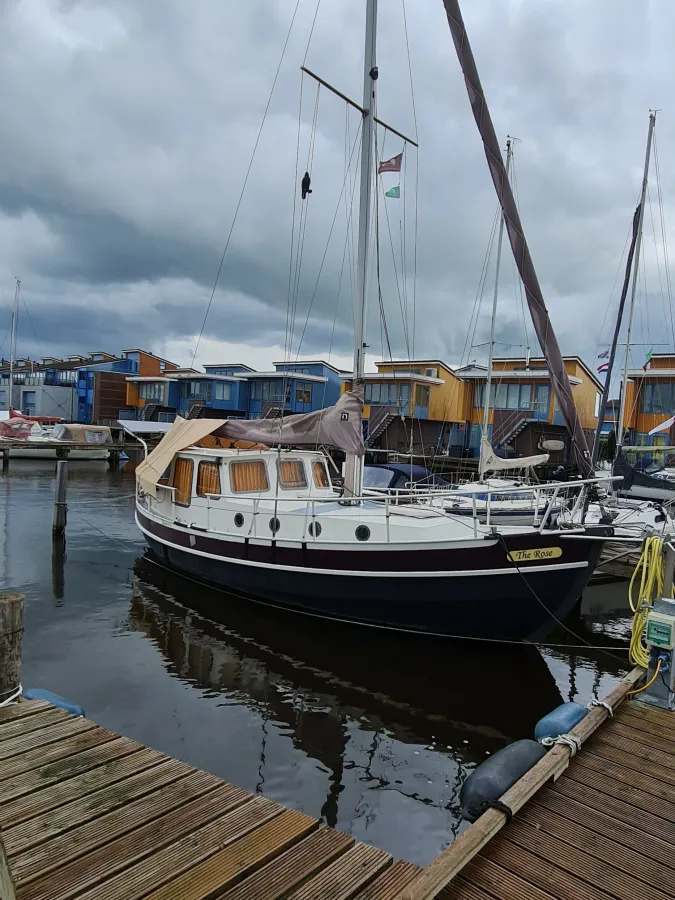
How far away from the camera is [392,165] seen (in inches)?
488

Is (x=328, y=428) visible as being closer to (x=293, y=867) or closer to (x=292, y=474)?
(x=292, y=474)

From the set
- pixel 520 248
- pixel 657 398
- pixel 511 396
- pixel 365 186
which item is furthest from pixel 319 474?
pixel 657 398

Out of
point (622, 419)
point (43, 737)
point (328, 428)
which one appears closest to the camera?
point (43, 737)

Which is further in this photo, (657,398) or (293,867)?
(657,398)

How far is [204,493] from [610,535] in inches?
324

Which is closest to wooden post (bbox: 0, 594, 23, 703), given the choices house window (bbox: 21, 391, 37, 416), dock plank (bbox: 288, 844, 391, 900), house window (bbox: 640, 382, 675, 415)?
dock plank (bbox: 288, 844, 391, 900)

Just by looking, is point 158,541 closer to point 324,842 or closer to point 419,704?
point 419,704

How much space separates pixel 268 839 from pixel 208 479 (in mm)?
9884

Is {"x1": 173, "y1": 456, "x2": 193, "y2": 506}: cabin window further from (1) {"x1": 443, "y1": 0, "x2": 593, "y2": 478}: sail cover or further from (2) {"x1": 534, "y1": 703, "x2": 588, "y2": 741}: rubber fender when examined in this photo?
(2) {"x1": 534, "y1": 703, "x2": 588, "y2": 741}: rubber fender

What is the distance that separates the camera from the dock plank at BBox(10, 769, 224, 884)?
3338 millimetres

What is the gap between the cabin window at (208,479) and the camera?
12.8 meters

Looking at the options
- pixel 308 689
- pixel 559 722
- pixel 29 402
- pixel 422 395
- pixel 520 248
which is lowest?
pixel 308 689

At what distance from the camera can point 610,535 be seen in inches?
360

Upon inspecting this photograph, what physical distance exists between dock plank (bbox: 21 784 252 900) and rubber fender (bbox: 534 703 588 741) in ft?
10.5
